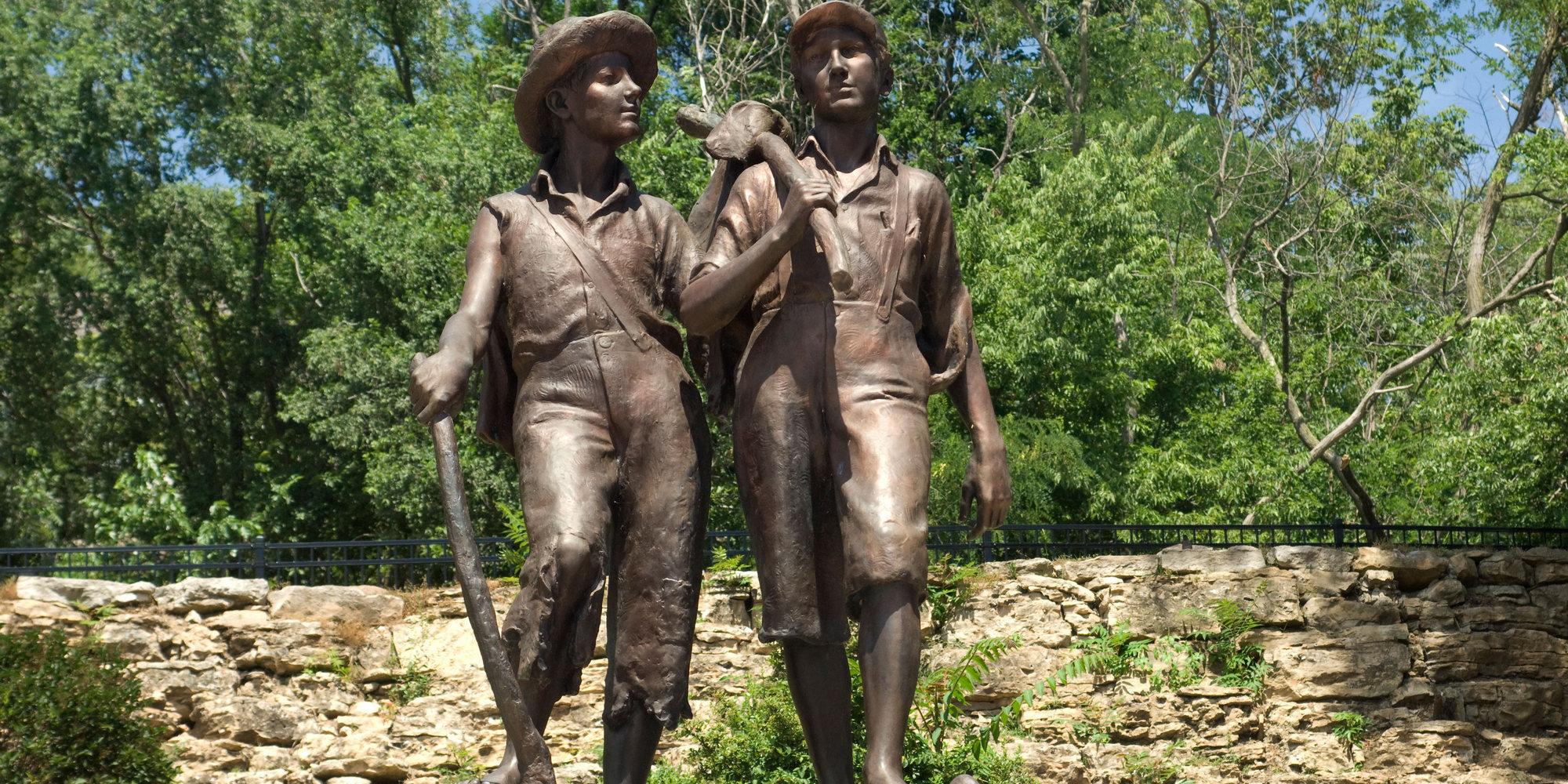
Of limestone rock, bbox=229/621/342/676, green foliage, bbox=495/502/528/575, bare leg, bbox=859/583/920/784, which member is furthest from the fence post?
bare leg, bbox=859/583/920/784

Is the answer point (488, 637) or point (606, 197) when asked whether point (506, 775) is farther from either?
point (606, 197)

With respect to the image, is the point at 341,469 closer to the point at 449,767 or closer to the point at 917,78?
the point at 917,78

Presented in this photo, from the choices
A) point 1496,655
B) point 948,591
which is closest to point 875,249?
point 948,591

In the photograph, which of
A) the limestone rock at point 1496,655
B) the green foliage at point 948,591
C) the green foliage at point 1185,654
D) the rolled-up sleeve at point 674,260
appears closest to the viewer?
the rolled-up sleeve at point 674,260

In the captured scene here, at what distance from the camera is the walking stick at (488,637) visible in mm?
3506

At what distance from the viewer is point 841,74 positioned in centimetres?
414

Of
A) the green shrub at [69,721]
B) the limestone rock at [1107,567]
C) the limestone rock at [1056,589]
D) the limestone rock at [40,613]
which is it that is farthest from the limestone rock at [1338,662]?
the limestone rock at [40,613]

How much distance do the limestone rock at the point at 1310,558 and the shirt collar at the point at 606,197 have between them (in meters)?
7.09

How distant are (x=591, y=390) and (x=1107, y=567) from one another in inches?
267

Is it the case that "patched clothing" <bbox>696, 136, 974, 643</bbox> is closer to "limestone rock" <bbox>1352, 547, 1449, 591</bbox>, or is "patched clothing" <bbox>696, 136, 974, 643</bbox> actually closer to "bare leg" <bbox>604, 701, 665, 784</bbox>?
"bare leg" <bbox>604, 701, 665, 784</bbox>

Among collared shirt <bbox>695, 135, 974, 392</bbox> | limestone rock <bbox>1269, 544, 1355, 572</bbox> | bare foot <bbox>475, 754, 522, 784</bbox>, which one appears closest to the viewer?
bare foot <bbox>475, 754, 522, 784</bbox>

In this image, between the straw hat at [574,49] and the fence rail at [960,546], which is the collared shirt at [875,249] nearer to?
the straw hat at [574,49]

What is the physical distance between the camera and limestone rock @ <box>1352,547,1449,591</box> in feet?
33.9

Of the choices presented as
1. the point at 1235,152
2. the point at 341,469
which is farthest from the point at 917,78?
the point at 341,469
